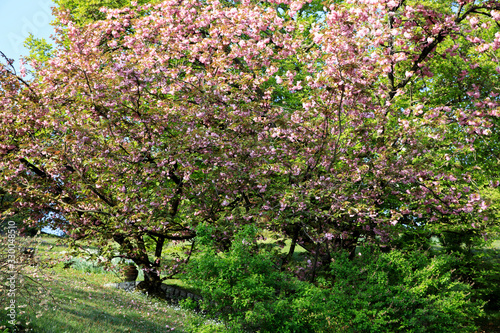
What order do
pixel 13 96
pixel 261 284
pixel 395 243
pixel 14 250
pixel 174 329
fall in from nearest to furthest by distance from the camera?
pixel 14 250 < pixel 261 284 < pixel 174 329 < pixel 13 96 < pixel 395 243

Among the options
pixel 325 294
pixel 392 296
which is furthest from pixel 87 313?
pixel 392 296

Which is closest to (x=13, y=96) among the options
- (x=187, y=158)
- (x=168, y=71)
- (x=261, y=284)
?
(x=168, y=71)

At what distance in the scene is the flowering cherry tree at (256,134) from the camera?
9.48 m

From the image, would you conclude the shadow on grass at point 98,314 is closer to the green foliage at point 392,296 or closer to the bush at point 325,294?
the bush at point 325,294

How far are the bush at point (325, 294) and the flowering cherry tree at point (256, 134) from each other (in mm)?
1168

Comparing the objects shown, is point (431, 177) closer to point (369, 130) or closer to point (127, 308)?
point (369, 130)

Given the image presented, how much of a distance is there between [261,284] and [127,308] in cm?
397

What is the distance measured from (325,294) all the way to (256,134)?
14.6 ft

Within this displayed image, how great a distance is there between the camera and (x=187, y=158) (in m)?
9.64

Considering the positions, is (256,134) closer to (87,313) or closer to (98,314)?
(98,314)

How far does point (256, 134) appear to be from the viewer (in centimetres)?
1074

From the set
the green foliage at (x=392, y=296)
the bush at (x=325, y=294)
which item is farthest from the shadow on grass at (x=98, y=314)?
the green foliage at (x=392, y=296)

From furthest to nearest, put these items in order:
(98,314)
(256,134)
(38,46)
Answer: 1. (38,46)
2. (256,134)
3. (98,314)

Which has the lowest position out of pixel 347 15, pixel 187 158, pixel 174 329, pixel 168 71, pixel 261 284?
pixel 174 329
